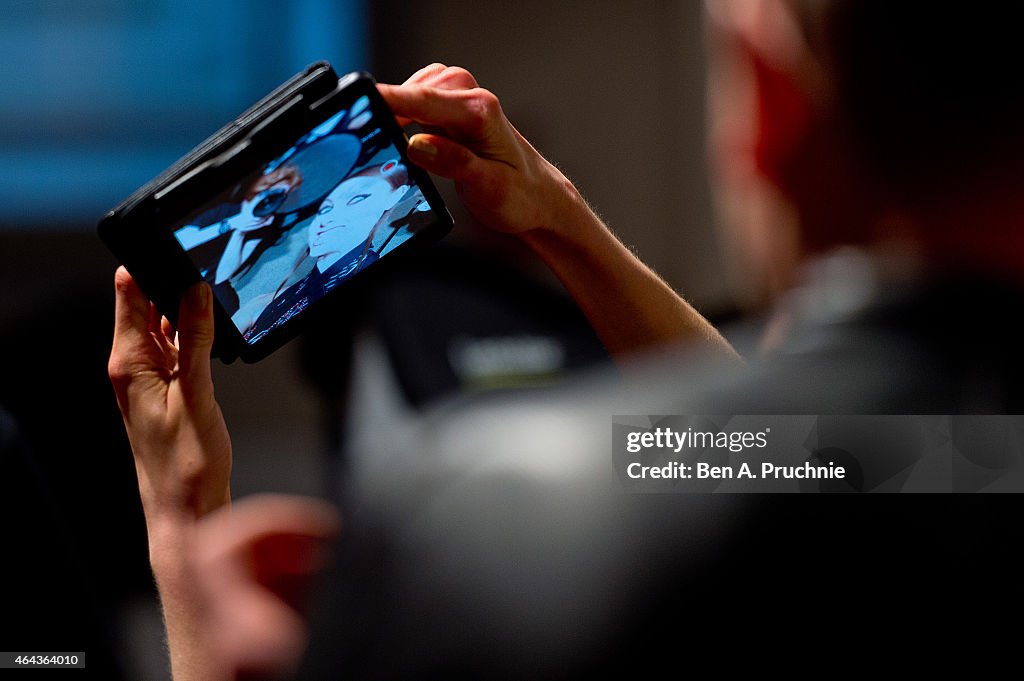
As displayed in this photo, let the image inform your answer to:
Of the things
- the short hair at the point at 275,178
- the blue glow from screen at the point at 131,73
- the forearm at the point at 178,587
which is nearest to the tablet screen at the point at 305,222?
the short hair at the point at 275,178

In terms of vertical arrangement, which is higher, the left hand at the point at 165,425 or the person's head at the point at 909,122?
the person's head at the point at 909,122

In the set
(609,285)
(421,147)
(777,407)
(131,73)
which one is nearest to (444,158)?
(421,147)

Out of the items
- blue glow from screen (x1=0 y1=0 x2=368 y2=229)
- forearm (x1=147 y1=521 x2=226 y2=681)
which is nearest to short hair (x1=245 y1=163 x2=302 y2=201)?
forearm (x1=147 y1=521 x2=226 y2=681)

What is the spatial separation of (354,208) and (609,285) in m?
0.17

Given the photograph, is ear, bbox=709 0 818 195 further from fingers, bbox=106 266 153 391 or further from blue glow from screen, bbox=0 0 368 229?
blue glow from screen, bbox=0 0 368 229

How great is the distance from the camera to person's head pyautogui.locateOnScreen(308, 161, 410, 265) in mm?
607

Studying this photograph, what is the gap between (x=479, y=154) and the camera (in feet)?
2.06

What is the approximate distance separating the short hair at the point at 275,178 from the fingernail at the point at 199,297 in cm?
6

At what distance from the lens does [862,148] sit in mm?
481

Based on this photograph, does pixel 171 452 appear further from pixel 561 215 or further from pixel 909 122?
pixel 909 122

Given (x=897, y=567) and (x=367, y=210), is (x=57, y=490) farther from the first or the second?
(x=897, y=567)

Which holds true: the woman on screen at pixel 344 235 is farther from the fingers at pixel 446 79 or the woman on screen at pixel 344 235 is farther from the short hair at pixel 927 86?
the short hair at pixel 927 86

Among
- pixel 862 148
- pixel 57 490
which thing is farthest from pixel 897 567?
pixel 57 490

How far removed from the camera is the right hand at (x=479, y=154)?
59cm
